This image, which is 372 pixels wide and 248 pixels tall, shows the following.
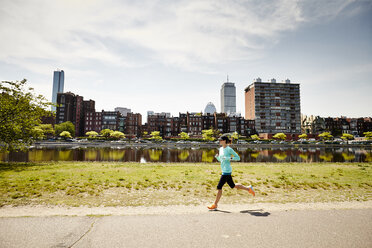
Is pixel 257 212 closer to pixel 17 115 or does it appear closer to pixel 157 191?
pixel 157 191

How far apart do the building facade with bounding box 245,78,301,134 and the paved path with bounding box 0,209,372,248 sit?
123m

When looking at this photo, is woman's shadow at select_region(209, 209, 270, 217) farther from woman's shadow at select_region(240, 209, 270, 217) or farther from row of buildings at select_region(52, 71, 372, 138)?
row of buildings at select_region(52, 71, 372, 138)

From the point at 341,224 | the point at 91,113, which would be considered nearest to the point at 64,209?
the point at 341,224

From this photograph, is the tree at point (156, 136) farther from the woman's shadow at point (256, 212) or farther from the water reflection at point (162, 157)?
the woman's shadow at point (256, 212)

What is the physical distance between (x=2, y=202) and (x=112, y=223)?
4.83 metres

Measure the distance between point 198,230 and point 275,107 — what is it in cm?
A: 13256

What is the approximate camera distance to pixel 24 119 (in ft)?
54.8

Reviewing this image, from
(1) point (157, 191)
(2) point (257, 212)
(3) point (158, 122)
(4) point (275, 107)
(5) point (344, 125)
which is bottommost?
(1) point (157, 191)

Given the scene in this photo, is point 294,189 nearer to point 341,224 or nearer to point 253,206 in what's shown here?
point 253,206

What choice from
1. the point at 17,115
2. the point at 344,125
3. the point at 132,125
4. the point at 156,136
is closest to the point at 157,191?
the point at 17,115

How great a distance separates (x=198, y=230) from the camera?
4664 millimetres

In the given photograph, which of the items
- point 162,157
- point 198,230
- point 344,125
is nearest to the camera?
point 198,230

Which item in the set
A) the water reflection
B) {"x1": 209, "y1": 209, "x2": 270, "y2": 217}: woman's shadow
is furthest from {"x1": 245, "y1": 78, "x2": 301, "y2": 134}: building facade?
{"x1": 209, "y1": 209, "x2": 270, "y2": 217}: woman's shadow

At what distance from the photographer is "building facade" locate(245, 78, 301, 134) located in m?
123
